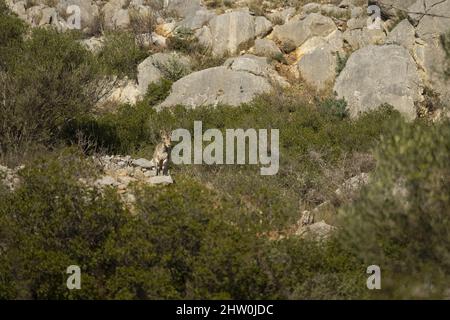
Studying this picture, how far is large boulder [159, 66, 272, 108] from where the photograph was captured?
16.7 m

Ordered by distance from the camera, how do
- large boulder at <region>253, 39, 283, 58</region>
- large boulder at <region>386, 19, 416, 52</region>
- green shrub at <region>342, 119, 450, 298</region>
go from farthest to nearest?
1. large boulder at <region>253, 39, 283, 58</region>
2. large boulder at <region>386, 19, 416, 52</region>
3. green shrub at <region>342, 119, 450, 298</region>

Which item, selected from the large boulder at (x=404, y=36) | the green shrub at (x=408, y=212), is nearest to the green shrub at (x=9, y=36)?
the large boulder at (x=404, y=36)

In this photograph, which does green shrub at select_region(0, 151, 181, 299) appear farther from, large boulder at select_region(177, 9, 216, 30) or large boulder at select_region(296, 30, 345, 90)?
large boulder at select_region(177, 9, 216, 30)

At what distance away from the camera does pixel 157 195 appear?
690 cm

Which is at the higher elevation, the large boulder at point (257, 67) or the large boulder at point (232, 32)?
the large boulder at point (232, 32)

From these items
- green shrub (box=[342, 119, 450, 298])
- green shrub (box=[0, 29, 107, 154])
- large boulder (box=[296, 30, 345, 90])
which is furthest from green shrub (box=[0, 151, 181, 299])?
large boulder (box=[296, 30, 345, 90])

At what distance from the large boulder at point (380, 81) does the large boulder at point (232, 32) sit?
4687 mm

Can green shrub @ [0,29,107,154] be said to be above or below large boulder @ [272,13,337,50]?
below

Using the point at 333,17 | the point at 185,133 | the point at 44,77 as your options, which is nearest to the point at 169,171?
the point at 185,133

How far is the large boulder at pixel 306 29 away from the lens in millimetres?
20078

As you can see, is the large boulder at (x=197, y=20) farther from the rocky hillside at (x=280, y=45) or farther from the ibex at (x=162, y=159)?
the ibex at (x=162, y=159)

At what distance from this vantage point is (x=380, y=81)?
1616 cm

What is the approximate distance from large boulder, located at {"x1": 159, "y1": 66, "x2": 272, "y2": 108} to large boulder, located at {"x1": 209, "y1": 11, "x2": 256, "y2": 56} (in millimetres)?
3085
